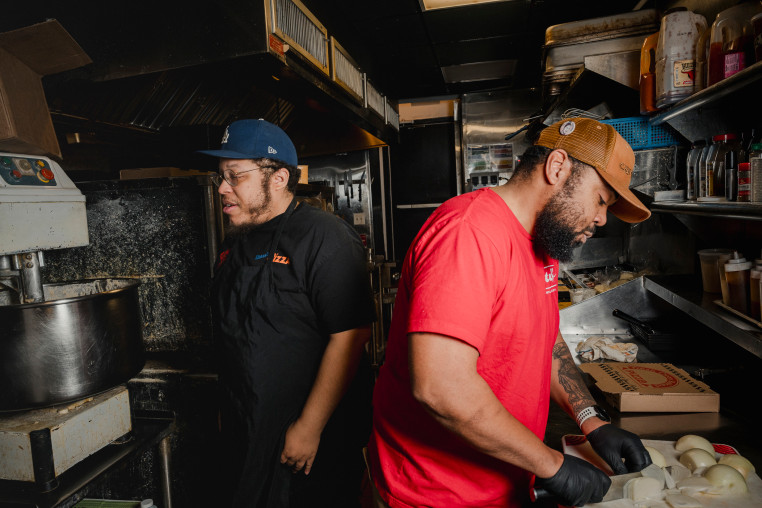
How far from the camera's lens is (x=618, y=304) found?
8.32ft

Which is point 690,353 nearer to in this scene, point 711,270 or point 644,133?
point 711,270

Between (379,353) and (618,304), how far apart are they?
193 centimetres

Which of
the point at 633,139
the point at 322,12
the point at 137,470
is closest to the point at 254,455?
the point at 137,470

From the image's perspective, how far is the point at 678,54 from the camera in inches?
71.4

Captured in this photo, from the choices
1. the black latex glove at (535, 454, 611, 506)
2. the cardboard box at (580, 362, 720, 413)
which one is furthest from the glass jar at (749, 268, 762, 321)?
the black latex glove at (535, 454, 611, 506)

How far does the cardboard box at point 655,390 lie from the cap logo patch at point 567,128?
103 centimetres

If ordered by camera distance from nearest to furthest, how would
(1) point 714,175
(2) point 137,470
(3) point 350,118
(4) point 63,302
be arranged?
(4) point 63,302, (1) point 714,175, (2) point 137,470, (3) point 350,118

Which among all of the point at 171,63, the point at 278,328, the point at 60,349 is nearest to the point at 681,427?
the point at 278,328

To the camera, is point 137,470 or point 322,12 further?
point 322,12

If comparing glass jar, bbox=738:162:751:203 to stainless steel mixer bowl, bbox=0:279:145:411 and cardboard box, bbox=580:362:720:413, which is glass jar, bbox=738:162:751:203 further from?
stainless steel mixer bowl, bbox=0:279:145:411

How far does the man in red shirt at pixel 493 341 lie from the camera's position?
2.91 feet

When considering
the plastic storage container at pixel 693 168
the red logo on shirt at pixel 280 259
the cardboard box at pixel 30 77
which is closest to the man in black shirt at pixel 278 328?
the red logo on shirt at pixel 280 259

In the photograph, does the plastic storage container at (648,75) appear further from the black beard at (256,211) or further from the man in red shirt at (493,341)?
the black beard at (256,211)

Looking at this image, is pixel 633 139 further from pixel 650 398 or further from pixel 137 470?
pixel 137 470
